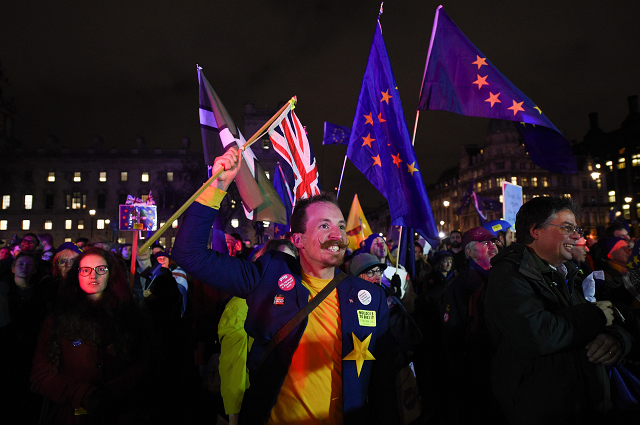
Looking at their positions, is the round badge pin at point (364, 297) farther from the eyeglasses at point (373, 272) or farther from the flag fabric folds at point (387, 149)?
the flag fabric folds at point (387, 149)

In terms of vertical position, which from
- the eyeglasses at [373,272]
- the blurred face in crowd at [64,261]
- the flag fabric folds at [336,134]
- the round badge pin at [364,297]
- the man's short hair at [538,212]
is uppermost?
the flag fabric folds at [336,134]

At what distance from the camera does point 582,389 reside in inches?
83.4

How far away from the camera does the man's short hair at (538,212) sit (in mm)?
2420

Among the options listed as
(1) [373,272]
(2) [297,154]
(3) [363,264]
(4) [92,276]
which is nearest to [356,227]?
(2) [297,154]

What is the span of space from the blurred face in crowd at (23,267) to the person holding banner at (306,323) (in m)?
5.03

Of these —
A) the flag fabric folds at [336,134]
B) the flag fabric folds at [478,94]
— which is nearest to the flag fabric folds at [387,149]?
the flag fabric folds at [478,94]

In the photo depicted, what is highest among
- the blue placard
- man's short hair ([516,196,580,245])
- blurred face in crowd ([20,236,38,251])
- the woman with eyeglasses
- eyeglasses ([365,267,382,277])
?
the blue placard

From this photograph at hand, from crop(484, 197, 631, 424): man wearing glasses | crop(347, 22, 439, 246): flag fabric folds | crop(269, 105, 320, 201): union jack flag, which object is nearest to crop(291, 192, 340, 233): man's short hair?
crop(484, 197, 631, 424): man wearing glasses

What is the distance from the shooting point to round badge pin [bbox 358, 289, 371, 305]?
227 centimetres

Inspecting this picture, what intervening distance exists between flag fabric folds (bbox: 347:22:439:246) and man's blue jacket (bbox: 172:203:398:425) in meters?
3.12

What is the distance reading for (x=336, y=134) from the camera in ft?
39.0

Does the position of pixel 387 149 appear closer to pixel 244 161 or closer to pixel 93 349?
pixel 244 161

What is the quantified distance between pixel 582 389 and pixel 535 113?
3951mm

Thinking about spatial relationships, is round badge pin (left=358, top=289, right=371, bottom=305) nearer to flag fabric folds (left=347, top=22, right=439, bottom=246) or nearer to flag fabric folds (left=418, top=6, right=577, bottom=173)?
flag fabric folds (left=347, top=22, right=439, bottom=246)
